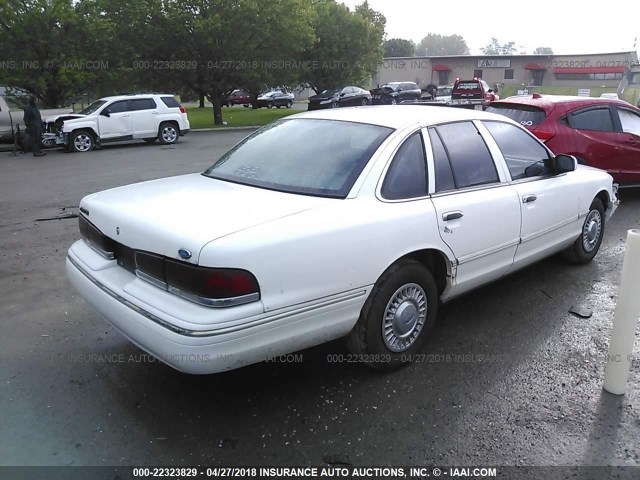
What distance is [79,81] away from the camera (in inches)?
804

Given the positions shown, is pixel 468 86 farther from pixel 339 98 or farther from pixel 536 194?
pixel 536 194

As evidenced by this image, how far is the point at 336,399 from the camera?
320cm

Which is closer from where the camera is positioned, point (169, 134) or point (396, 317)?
point (396, 317)

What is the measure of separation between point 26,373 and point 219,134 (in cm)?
1962

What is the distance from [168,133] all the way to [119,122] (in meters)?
1.86

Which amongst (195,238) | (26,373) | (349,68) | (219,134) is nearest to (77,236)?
(26,373)

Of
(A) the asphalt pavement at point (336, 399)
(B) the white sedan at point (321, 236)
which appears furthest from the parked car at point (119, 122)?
(B) the white sedan at point (321, 236)

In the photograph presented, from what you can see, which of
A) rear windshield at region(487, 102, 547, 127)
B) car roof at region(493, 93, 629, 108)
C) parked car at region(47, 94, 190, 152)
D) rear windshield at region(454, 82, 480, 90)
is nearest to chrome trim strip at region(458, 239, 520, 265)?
rear windshield at region(487, 102, 547, 127)

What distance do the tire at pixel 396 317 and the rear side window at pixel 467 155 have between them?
82 cm

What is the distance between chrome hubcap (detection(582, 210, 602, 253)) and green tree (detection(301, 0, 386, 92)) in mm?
28801

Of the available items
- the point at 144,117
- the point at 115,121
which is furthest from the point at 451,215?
the point at 144,117

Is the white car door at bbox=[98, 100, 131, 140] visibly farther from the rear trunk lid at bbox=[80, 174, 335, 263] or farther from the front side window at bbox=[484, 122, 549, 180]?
the front side window at bbox=[484, 122, 549, 180]

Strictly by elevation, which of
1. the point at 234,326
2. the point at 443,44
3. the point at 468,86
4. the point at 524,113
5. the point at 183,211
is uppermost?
the point at 443,44

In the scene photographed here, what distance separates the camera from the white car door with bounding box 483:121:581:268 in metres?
4.23
